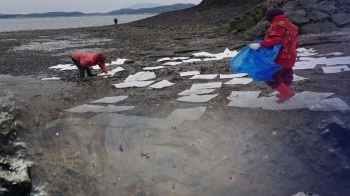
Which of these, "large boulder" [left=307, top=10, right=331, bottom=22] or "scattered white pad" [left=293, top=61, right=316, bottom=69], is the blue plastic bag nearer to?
"scattered white pad" [left=293, top=61, right=316, bottom=69]

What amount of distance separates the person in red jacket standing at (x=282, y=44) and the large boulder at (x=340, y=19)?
890 cm

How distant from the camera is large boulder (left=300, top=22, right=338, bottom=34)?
1284cm

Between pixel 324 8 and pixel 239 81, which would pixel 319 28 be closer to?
pixel 324 8

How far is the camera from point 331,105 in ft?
15.9

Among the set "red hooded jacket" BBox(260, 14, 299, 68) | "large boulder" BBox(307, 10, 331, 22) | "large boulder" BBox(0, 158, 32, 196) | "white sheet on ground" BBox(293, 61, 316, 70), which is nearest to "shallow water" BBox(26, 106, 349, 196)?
"large boulder" BBox(0, 158, 32, 196)

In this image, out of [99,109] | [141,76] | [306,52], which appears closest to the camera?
[99,109]

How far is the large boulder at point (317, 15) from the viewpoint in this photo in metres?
13.2

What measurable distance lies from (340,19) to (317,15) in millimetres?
779

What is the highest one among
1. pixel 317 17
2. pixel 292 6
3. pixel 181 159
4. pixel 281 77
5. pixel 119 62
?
pixel 292 6

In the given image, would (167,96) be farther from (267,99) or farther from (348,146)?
(348,146)

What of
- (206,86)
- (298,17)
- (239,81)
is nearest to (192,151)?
(206,86)

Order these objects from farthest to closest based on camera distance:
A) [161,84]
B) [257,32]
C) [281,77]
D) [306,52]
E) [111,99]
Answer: [257,32]
[306,52]
[161,84]
[111,99]
[281,77]

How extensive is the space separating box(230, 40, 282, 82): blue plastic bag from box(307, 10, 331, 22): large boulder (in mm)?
8972

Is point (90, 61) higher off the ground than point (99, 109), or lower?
higher
